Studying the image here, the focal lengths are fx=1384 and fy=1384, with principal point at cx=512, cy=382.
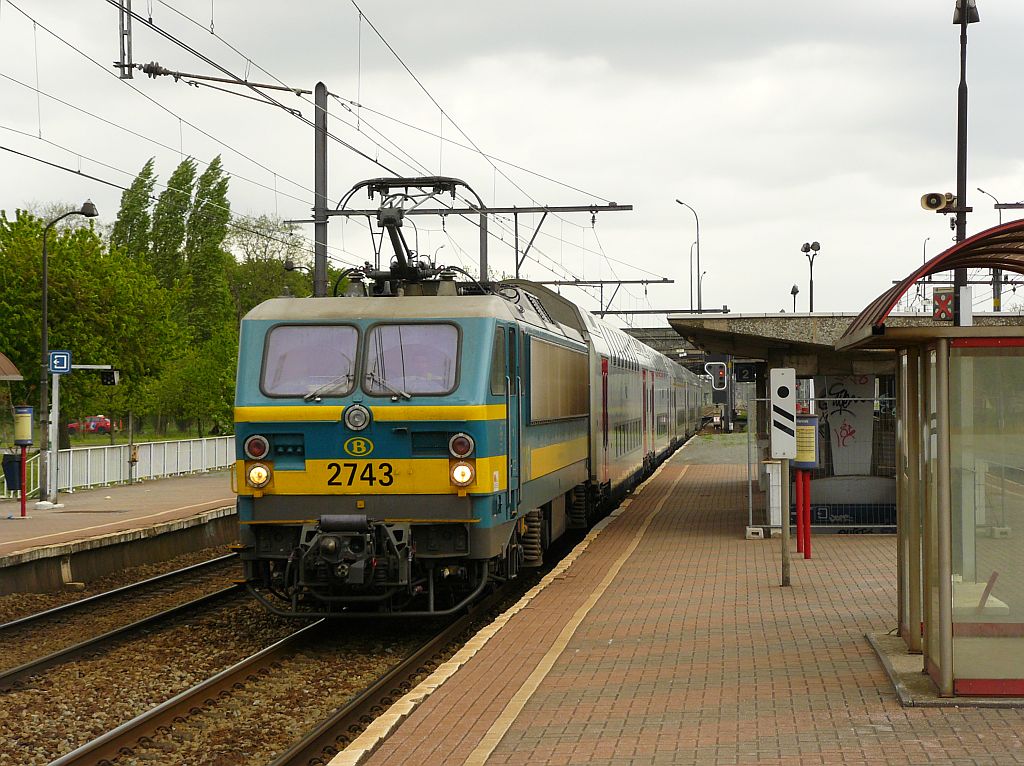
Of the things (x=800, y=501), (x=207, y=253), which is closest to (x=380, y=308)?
(x=800, y=501)

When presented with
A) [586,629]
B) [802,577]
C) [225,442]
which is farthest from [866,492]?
[225,442]

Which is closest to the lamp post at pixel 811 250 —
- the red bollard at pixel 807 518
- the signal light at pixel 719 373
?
the signal light at pixel 719 373

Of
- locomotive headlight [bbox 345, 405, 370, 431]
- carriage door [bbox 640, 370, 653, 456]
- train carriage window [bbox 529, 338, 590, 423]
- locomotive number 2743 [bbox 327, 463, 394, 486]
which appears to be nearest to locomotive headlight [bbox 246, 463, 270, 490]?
locomotive number 2743 [bbox 327, 463, 394, 486]

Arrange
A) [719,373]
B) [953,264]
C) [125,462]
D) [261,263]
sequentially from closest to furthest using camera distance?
1. [953,264]
2. [125,462]
3. [719,373]
4. [261,263]

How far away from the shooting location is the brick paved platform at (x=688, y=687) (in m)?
7.11

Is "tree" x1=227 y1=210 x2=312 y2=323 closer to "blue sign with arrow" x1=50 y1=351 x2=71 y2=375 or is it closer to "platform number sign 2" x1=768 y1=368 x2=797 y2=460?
"blue sign with arrow" x1=50 y1=351 x2=71 y2=375

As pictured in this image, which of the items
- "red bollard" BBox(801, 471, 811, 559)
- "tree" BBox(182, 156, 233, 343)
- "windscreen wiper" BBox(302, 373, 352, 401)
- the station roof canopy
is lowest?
"red bollard" BBox(801, 471, 811, 559)

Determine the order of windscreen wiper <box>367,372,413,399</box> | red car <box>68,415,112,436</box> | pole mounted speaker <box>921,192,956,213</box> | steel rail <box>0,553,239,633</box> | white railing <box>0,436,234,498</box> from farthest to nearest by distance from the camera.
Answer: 1. red car <box>68,415,112,436</box>
2. white railing <box>0,436,234,498</box>
3. pole mounted speaker <box>921,192,956,213</box>
4. steel rail <box>0,553,239,633</box>
5. windscreen wiper <box>367,372,413,399</box>

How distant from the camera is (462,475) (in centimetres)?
1168

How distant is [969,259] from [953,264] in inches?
21.5

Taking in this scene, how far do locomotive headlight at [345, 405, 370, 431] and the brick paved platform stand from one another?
2.14 meters

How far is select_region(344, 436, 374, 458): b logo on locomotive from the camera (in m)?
11.8

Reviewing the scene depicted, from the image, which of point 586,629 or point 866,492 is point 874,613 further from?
point 866,492

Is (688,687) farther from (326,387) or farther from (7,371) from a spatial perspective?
(7,371)
